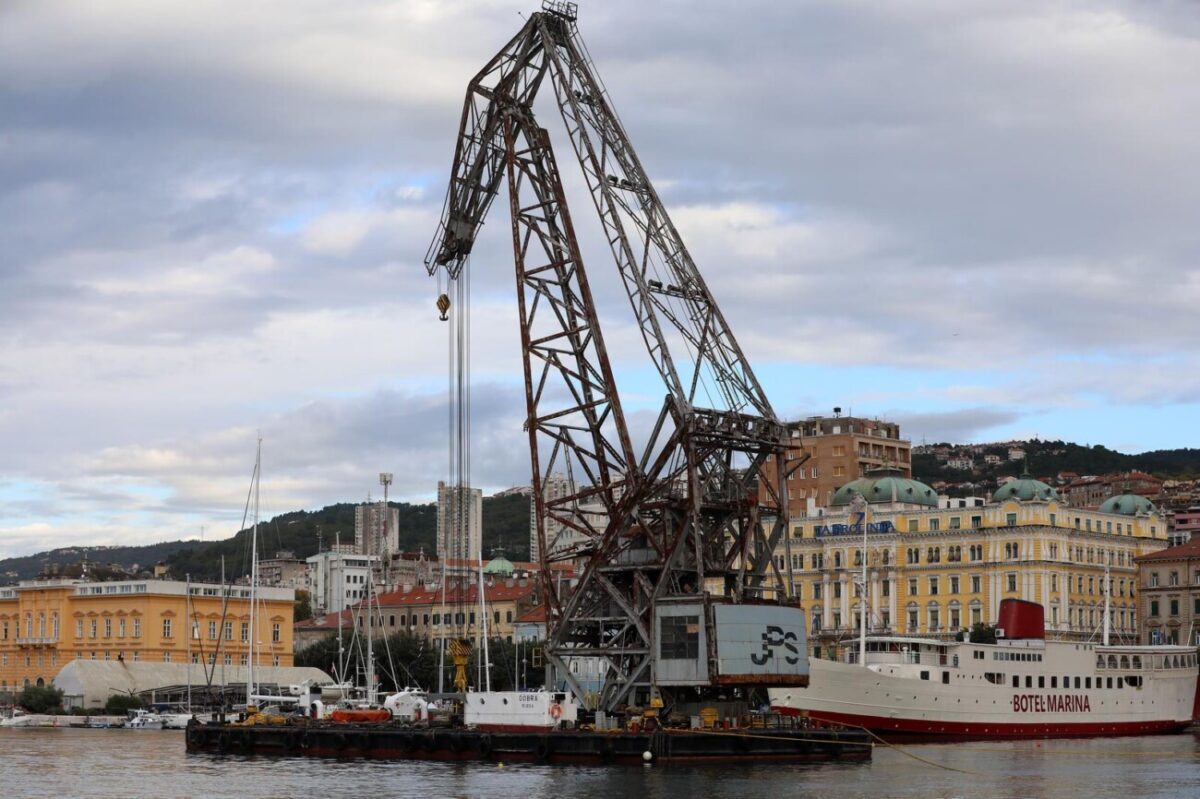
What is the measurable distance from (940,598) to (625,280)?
69.4 meters

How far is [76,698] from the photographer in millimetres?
132375

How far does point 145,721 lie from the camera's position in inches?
4791

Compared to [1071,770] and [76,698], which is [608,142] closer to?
[1071,770]

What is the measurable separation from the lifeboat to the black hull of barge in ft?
6.33

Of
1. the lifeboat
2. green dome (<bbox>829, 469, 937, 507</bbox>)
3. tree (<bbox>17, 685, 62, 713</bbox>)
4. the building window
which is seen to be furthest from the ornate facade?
the building window

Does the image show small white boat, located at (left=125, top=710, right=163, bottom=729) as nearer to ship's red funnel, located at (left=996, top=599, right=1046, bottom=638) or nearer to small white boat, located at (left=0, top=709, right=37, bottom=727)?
small white boat, located at (left=0, top=709, right=37, bottom=727)

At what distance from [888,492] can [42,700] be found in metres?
62.9

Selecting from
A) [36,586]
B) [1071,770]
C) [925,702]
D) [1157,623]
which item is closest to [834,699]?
[925,702]

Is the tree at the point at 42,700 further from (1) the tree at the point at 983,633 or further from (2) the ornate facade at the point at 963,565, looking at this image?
(1) the tree at the point at 983,633

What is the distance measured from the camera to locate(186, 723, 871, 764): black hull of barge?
223ft

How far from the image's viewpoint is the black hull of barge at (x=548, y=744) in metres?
67.9

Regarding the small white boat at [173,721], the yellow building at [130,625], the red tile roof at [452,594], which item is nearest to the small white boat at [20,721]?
the small white boat at [173,721]

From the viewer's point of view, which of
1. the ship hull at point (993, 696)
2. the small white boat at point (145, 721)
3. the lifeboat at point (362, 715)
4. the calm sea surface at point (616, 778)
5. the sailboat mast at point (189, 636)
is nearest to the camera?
the calm sea surface at point (616, 778)

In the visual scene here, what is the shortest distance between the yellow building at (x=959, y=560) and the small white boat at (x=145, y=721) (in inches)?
1696
